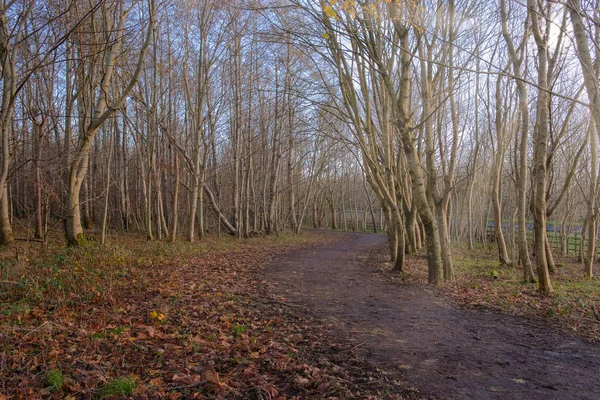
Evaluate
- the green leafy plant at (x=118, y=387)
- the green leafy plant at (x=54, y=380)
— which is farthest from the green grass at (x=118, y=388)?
the green leafy plant at (x=54, y=380)

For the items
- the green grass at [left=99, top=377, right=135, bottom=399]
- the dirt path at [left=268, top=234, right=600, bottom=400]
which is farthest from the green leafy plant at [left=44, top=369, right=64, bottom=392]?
the dirt path at [left=268, top=234, right=600, bottom=400]

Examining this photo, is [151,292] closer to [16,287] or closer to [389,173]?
[16,287]

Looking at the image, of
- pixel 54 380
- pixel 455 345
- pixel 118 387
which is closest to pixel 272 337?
pixel 118 387

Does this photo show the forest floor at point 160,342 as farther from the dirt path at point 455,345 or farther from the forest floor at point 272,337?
the dirt path at point 455,345

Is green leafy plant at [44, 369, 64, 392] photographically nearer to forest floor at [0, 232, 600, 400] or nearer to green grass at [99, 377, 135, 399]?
forest floor at [0, 232, 600, 400]

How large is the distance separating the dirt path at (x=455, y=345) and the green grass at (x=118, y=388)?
2466mm

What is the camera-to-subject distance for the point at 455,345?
484 centimetres

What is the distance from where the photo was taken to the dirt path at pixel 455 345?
371cm

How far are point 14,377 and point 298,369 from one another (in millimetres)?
2580

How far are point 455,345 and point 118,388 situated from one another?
3824mm

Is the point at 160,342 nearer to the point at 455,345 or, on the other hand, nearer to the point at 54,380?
the point at 54,380

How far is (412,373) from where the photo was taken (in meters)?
3.93

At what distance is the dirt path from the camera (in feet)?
12.2

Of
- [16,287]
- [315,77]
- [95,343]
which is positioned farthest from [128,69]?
[95,343]
